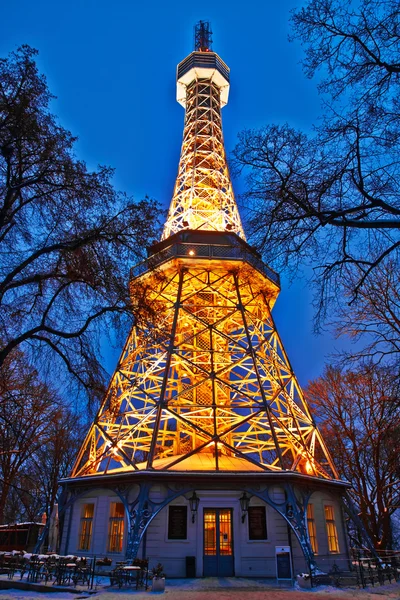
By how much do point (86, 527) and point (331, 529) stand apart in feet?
31.3

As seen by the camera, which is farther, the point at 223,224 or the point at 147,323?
the point at 223,224

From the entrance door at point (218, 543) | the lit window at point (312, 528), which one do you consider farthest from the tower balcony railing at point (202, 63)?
the entrance door at point (218, 543)

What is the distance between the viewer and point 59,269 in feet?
31.6

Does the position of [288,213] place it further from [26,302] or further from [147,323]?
[26,302]

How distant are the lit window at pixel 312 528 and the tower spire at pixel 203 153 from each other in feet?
52.5

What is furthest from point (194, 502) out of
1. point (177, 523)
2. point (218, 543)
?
point (218, 543)

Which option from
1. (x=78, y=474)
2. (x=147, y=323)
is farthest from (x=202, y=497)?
(x=147, y=323)

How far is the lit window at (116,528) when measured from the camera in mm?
14922

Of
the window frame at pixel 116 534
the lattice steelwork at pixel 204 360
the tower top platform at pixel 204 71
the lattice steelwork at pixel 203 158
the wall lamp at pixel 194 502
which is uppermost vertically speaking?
the tower top platform at pixel 204 71

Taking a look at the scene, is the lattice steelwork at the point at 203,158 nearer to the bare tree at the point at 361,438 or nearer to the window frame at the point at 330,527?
the bare tree at the point at 361,438

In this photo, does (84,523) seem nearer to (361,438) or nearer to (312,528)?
A: (312,528)

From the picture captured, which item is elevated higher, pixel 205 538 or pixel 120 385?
pixel 120 385

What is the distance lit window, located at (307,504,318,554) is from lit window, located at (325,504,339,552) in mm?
886

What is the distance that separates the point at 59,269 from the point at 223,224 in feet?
60.3
